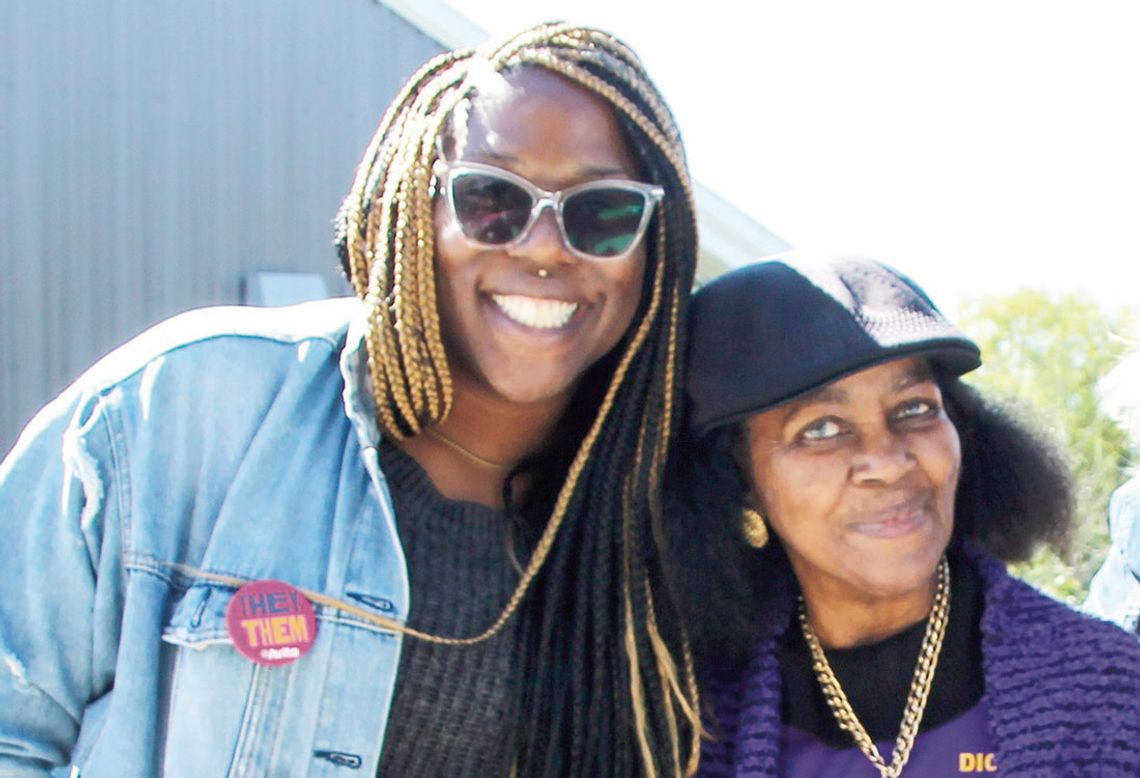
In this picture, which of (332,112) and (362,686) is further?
(332,112)

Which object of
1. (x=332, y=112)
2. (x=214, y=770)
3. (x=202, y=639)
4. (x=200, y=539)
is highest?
(x=332, y=112)

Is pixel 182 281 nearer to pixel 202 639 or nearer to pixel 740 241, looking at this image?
pixel 740 241

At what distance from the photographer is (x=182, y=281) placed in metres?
6.23

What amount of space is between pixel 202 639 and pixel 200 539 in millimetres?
164

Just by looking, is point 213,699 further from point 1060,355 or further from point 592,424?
point 1060,355

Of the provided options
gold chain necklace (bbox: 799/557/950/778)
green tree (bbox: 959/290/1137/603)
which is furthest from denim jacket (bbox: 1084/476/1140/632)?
green tree (bbox: 959/290/1137/603)

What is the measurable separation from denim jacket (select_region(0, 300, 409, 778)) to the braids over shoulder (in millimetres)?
156

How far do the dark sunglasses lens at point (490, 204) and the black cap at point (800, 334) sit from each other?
1.35 feet

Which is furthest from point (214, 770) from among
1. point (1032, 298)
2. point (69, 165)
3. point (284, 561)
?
point (1032, 298)

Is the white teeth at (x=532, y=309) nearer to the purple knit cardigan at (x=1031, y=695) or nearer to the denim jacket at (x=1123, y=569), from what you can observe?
the purple knit cardigan at (x=1031, y=695)

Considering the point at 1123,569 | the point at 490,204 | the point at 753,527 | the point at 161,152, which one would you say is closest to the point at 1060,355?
the point at 161,152

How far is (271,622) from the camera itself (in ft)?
7.09

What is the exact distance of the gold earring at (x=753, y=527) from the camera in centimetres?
251

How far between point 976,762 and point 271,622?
115 cm
